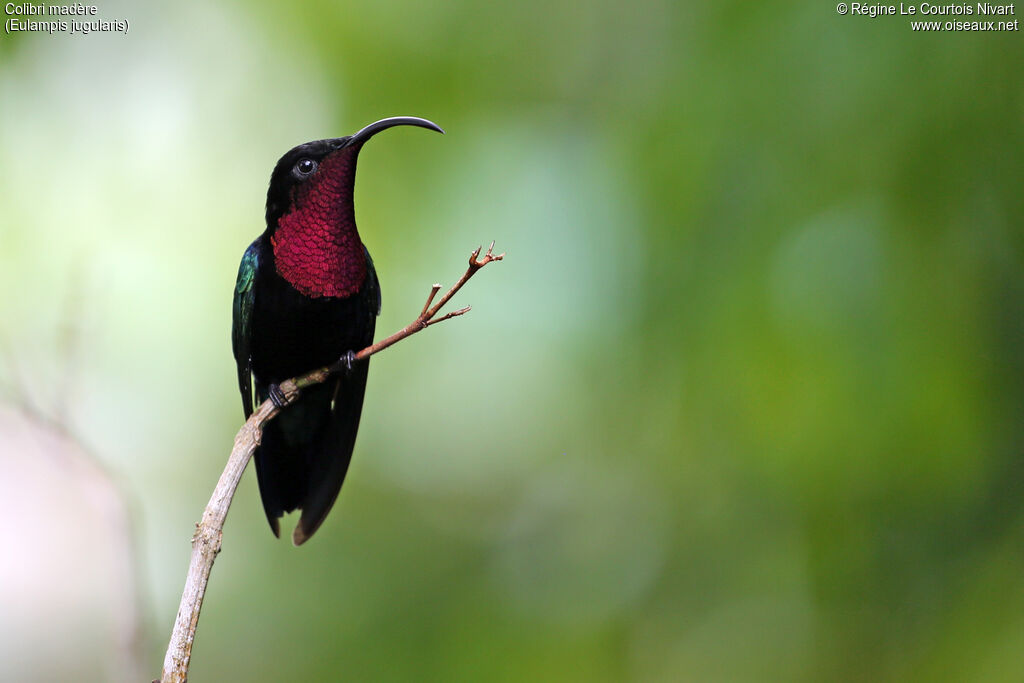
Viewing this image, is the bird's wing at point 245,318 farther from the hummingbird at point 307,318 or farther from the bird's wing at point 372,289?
the bird's wing at point 372,289

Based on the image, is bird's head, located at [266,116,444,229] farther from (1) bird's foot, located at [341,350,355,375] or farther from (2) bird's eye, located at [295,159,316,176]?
(1) bird's foot, located at [341,350,355,375]

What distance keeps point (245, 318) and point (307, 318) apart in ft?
0.86

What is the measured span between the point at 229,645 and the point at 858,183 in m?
4.32

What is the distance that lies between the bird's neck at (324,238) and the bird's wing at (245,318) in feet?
0.50

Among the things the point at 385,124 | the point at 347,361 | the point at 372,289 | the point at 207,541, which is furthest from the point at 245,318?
the point at 207,541

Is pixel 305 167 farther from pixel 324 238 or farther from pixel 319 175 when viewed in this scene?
pixel 324 238

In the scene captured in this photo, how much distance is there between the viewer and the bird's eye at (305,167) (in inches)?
101

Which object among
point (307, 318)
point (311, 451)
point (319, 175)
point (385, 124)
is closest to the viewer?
point (385, 124)

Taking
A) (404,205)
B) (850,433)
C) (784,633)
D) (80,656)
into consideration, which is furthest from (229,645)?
(850,433)

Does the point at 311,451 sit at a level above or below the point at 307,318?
below

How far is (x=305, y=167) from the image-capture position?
2572mm

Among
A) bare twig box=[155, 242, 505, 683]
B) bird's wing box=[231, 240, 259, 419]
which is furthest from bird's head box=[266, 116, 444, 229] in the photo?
bare twig box=[155, 242, 505, 683]

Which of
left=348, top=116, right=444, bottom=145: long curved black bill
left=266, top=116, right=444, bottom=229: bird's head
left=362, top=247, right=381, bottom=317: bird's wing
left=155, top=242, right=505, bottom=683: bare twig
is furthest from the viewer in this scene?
left=362, top=247, right=381, bottom=317: bird's wing

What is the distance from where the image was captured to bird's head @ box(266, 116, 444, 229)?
249 centimetres
